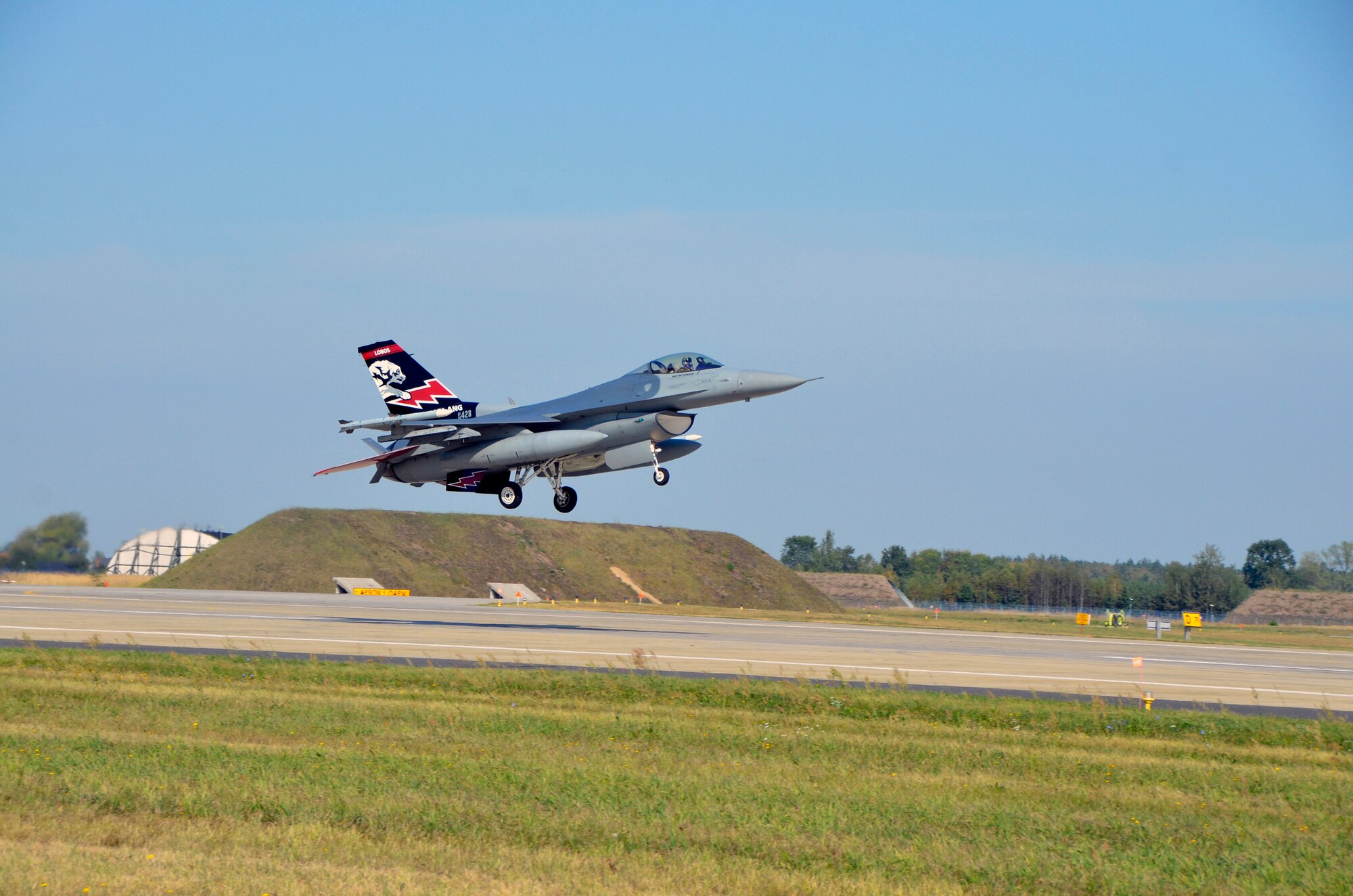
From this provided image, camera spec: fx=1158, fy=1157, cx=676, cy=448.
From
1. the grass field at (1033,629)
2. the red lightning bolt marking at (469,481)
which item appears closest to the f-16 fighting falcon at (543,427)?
the red lightning bolt marking at (469,481)

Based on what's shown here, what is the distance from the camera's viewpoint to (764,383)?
29.0 m

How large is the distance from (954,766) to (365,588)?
54771 mm

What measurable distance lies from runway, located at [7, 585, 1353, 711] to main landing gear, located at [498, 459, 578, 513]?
3.48 metres

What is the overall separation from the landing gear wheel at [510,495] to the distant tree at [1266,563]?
6466 inches

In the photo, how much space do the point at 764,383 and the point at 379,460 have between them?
12150 millimetres

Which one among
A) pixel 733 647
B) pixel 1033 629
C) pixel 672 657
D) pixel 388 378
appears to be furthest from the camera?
pixel 1033 629

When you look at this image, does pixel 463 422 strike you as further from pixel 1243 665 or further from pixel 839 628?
pixel 1243 665

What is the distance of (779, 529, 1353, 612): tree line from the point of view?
133 m

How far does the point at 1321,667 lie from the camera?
27516mm

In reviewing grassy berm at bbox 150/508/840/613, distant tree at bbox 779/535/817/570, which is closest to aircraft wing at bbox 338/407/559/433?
grassy berm at bbox 150/508/840/613

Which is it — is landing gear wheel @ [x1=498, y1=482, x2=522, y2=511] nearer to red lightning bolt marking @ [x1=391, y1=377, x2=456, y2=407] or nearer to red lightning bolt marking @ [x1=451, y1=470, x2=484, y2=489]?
red lightning bolt marking @ [x1=451, y1=470, x2=484, y2=489]

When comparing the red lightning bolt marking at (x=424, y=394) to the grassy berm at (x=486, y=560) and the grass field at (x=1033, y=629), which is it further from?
the grassy berm at (x=486, y=560)

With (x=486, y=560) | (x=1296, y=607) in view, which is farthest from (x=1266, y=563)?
(x=486, y=560)

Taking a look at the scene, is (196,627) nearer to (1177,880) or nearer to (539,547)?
(1177,880)
